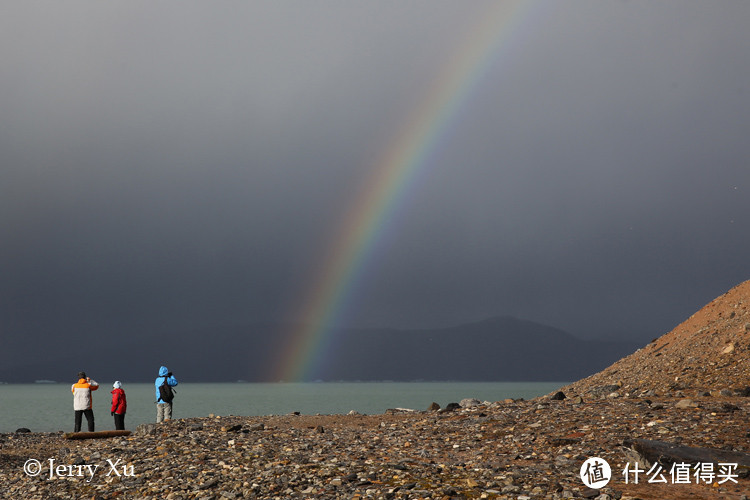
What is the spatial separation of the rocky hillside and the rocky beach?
Answer: 0.25 m

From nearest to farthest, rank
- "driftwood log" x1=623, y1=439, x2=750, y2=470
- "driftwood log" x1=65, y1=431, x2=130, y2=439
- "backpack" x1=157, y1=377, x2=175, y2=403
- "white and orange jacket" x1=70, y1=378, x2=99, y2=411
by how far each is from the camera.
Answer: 1. "driftwood log" x1=623, y1=439, x2=750, y2=470
2. "driftwood log" x1=65, y1=431, x2=130, y2=439
3. "backpack" x1=157, y1=377, x2=175, y2=403
4. "white and orange jacket" x1=70, y1=378, x2=99, y2=411

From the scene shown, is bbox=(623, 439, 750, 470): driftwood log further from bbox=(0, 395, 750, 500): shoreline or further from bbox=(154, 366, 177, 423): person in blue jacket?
bbox=(154, 366, 177, 423): person in blue jacket

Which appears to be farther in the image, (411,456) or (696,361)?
(696,361)

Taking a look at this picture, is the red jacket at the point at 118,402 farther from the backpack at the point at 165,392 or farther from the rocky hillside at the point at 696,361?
the rocky hillside at the point at 696,361

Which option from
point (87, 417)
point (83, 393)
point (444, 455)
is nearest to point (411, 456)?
point (444, 455)

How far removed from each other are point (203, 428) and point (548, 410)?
12498 millimetres

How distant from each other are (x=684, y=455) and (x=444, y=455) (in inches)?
249

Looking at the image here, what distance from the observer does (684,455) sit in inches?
599

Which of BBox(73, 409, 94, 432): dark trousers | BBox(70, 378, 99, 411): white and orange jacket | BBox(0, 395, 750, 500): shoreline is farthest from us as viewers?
BBox(73, 409, 94, 432): dark trousers

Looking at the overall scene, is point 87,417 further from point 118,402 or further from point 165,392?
point 165,392

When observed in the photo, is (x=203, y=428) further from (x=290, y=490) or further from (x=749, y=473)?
(x=749, y=473)

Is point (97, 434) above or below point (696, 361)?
below

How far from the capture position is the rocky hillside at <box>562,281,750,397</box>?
29.3m

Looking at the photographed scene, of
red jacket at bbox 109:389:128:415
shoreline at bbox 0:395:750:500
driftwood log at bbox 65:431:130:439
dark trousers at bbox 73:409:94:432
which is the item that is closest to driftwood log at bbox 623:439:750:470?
shoreline at bbox 0:395:750:500
